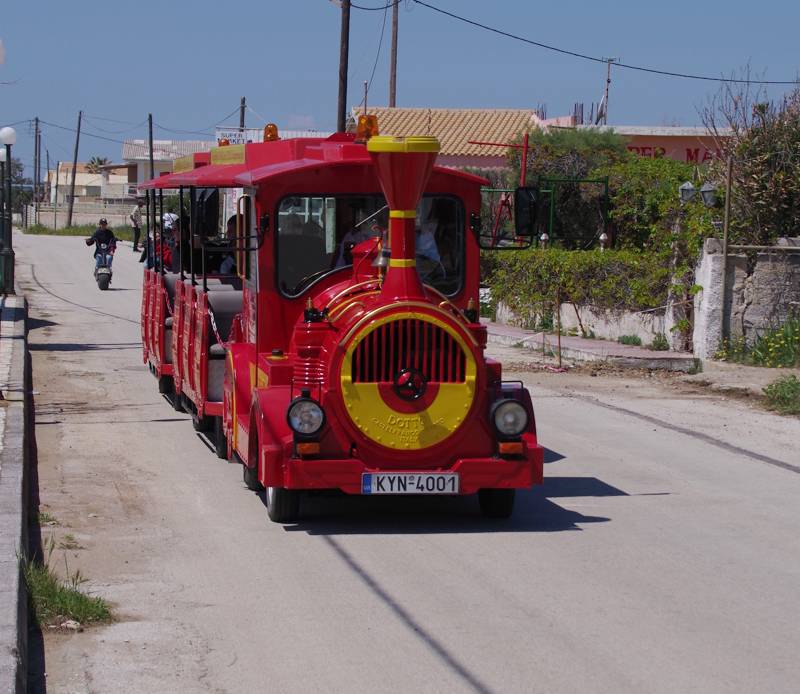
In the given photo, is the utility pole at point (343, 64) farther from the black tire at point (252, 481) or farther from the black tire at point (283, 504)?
the black tire at point (283, 504)

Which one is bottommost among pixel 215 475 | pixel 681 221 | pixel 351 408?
pixel 215 475

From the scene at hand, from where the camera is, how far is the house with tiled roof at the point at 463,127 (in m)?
44.1

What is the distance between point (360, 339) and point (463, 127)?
4130 cm

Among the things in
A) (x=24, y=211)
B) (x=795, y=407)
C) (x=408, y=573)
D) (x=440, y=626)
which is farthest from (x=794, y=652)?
(x=24, y=211)

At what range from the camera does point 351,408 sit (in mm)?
7914

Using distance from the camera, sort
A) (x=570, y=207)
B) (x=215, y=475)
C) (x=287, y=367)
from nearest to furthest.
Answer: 1. (x=287, y=367)
2. (x=215, y=475)
3. (x=570, y=207)

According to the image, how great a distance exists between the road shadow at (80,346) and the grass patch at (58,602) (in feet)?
42.1

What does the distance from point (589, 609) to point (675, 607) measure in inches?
17.3

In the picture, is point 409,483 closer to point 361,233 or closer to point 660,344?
point 361,233

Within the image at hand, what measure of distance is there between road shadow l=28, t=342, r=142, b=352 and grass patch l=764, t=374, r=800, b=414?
9.67m

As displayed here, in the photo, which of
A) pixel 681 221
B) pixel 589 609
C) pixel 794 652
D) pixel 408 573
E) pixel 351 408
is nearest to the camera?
pixel 794 652

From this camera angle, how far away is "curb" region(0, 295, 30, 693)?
16.5 ft

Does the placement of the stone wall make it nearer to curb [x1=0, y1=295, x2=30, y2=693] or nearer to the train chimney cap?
curb [x1=0, y1=295, x2=30, y2=693]

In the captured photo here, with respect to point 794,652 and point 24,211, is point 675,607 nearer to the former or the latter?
point 794,652
